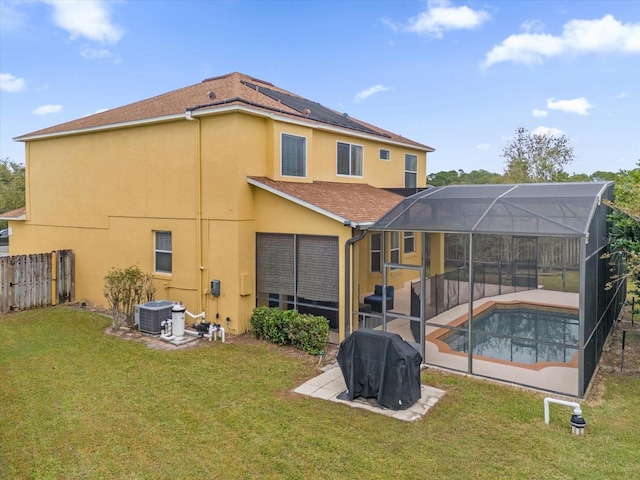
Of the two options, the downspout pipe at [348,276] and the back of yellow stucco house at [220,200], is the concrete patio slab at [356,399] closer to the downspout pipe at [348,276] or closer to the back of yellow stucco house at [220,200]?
the downspout pipe at [348,276]

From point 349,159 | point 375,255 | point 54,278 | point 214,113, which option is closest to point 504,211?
point 375,255

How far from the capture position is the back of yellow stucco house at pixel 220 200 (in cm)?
1088

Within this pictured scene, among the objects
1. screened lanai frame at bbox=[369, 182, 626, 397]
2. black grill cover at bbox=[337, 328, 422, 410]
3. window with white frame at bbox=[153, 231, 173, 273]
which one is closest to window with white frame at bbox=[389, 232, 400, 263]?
screened lanai frame at bbox=[369, 182, 626, 397]

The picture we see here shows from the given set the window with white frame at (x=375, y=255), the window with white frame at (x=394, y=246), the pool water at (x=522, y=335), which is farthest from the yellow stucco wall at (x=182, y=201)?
the pool water at (x=522, y=335)

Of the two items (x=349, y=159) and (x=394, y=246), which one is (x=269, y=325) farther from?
(x=349, y=159)

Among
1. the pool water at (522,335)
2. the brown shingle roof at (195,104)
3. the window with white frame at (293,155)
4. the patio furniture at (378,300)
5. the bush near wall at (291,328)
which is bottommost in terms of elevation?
the pool water at (522,335)

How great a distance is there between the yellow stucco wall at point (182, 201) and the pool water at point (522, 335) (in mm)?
3325

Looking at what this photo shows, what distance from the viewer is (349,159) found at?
49.0ft

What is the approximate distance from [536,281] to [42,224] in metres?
18.8

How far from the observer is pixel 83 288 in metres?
14.7

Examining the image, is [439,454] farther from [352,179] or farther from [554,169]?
[554,169]

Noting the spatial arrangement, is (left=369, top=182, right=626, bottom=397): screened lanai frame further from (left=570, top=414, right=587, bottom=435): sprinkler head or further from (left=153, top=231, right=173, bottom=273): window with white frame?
(left=153, top=231, right=173, bottom=273): window with white frame

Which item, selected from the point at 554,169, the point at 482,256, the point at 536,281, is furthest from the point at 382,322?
the point at 554,169

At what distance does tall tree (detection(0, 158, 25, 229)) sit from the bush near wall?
29.8 meters
